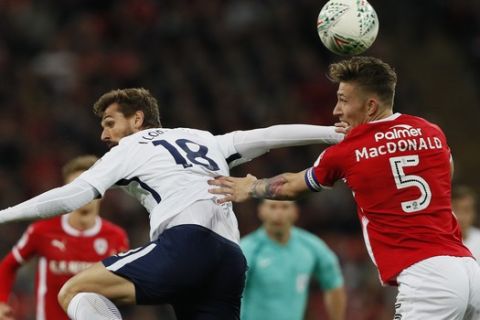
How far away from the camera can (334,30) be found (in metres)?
6.57

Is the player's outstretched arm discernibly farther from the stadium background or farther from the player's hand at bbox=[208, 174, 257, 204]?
the stadium background

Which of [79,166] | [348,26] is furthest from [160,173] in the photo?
[79,166]

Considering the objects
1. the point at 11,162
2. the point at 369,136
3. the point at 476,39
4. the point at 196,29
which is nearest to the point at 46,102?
the point at 11,162

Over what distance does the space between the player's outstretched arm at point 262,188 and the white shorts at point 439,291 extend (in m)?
0.79

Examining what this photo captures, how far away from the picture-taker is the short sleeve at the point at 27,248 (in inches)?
324

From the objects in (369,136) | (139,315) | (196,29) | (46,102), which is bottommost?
(139,315)

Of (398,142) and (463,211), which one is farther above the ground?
(398,142)

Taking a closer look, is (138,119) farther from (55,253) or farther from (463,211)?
(463,211)

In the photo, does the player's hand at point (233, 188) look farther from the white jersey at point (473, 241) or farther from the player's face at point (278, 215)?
the white jersey at point (473, 241)

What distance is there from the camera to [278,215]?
9.26m

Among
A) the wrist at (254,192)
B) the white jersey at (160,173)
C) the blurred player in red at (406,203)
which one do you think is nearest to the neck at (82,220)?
the white jersey at (160,173)

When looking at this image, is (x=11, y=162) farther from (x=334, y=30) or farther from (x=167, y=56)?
(x=334, y=30)

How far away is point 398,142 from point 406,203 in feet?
1.12

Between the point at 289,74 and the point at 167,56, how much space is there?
191 centimetres
